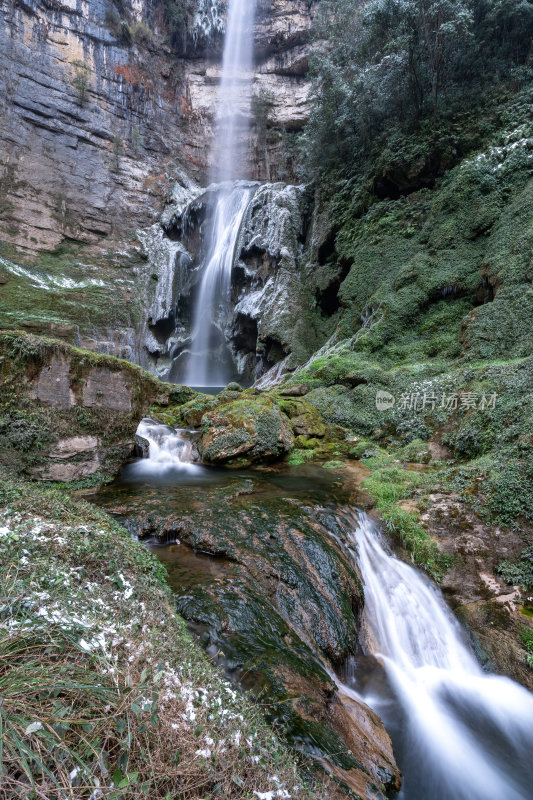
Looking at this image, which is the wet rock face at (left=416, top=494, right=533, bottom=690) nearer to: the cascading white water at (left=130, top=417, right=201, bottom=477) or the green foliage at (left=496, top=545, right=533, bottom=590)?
the green foliage at (left=496, top=545, right=533, bottom=590)

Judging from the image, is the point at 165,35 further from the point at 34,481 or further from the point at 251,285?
the point at 34,481

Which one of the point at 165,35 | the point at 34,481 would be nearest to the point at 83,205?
the point at 165,35

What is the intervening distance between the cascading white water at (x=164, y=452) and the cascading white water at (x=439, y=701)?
5258 mm

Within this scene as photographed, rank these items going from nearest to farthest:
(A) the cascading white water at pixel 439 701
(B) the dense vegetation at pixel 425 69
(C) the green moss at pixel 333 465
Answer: (A) the cascading white water at pixel 439 701 < (C) the green moss at pixel 333 465 < (B) the dense vegetation at pixel 425 69

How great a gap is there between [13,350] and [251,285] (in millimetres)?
20883

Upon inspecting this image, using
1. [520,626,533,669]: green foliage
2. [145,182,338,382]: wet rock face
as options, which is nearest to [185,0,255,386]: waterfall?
[145,182,338,382]: wet rock face

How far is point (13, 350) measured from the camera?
6.18 m

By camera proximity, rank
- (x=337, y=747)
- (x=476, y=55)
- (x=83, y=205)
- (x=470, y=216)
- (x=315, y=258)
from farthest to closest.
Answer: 1. (x=83, y=205)
2. (x=315, y=258)
3. (x=476, y=55)
4. (x=470, y=216)
5. (x=337, y=747)

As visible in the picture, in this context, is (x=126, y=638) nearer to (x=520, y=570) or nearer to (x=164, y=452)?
(x=520, y=570)

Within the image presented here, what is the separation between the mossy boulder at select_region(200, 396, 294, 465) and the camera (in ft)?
30.7

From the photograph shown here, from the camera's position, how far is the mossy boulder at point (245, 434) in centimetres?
934

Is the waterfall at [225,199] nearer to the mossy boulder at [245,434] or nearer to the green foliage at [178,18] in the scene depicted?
the green foliage at [178,18]

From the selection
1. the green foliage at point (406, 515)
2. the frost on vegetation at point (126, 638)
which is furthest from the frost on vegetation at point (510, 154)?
the frost on vegetation at point (126, 638)

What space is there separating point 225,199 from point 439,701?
107ft
